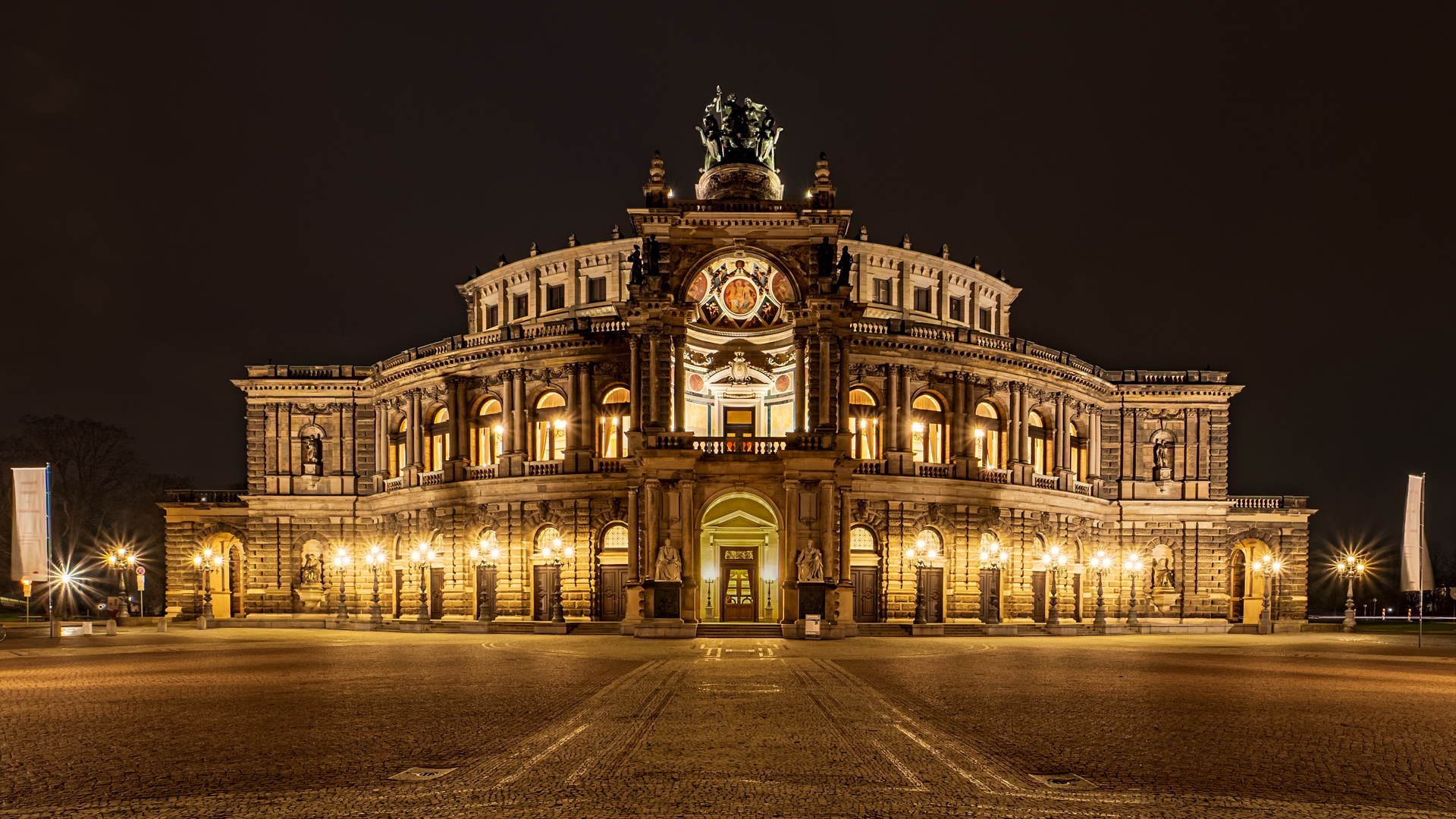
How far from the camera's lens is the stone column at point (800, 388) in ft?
153

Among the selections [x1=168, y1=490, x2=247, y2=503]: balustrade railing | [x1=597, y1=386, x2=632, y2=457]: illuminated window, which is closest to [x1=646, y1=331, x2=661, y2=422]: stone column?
[x1=597, y1=386, x2=632, y2=457]: illuminated window

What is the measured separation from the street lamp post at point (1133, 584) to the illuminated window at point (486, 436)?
116ft

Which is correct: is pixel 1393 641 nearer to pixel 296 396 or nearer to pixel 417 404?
pixel 417 404

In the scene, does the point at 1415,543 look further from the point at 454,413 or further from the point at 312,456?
the point at 312,456

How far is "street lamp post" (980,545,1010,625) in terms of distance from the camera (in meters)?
54.3

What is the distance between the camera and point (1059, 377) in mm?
58938

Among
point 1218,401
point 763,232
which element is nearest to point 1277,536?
point 1218,401

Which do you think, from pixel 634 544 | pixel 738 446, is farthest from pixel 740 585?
pixel 738 446

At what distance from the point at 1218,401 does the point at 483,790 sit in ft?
203

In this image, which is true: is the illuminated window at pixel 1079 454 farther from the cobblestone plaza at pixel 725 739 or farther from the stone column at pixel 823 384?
the cobblestone plaza at pixel 725 739

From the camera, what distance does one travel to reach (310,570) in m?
63.5

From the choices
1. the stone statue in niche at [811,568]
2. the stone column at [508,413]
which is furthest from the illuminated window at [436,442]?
the stone statue in niche at [811,568]

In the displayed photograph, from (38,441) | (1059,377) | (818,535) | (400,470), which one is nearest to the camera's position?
(818,535)

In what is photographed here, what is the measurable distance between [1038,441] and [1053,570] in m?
8.05
